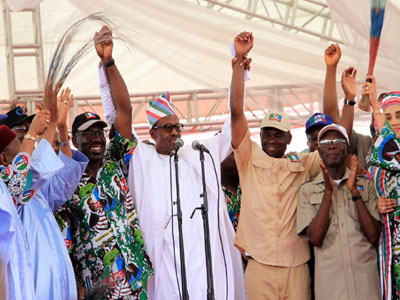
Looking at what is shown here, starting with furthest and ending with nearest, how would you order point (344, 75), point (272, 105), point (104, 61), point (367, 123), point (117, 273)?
point (367, 123), point (272, 105), point (344, 75), point (104, 61), point (117, 273)

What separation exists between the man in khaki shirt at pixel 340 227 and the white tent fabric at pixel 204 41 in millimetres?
1374

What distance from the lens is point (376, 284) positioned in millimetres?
4668

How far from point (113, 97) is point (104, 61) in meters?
0.25

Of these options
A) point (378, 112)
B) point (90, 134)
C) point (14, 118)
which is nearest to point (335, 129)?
point (378, 112)

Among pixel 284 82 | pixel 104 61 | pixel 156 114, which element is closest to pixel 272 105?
pixel 284 82

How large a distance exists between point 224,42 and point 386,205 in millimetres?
2385

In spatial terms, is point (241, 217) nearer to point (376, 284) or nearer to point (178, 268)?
point (178, 268)

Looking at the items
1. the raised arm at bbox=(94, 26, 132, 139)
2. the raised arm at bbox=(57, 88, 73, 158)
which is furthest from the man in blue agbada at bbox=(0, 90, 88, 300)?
the raised arm at bbox=(94, 26, 132, 139)

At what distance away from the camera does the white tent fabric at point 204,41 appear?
5.62 meters

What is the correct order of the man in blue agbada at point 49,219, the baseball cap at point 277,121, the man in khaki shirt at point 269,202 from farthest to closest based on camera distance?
the baseball cap at point 277,121
the man in khaki shirt at point 269,202
the man in blue agbada at point 49,219

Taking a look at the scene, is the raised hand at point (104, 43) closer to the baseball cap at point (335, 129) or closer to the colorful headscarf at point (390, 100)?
the baseball cap at point (335, 129)

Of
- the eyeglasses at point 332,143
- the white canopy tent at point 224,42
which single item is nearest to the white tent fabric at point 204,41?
the white canopy tent at point 224,42

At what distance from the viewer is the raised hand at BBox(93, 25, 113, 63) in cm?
488

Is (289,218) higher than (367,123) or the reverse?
the reverse
